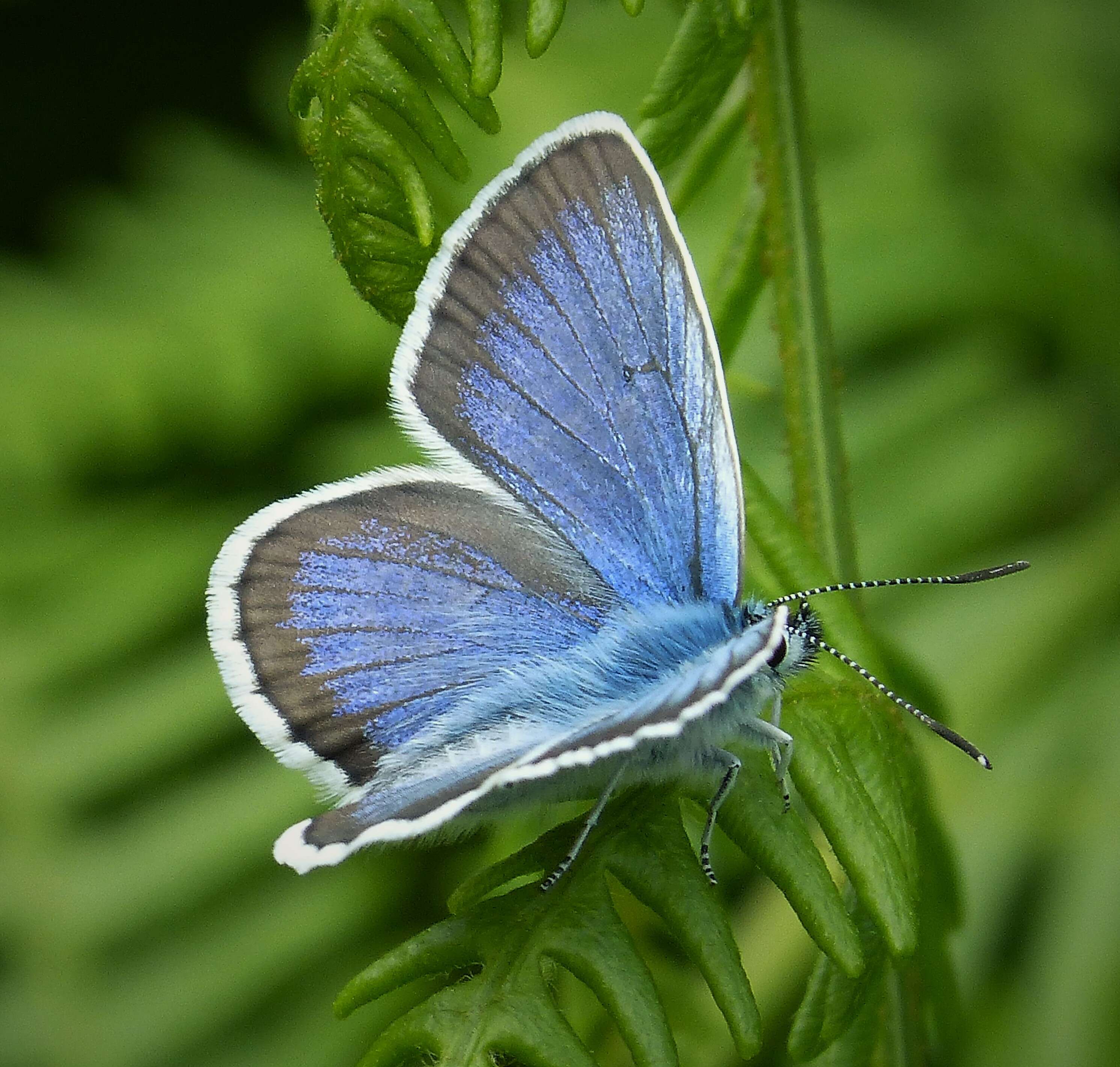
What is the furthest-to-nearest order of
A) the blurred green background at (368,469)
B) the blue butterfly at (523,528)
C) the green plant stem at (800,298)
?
1. the blurred green background at (368,469)
2. the green plant stem at (800,298)
3. the blue butterfly at (523,528)

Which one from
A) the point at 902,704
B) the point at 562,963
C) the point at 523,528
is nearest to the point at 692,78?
the point at 523,528

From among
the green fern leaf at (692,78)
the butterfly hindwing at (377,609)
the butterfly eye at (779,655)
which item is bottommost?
the butterfly eye at (779,655)

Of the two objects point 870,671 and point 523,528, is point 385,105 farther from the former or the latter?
point 870,671

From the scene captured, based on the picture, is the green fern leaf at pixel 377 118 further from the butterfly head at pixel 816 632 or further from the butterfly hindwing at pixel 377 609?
the butterfly head at pixel 816 632

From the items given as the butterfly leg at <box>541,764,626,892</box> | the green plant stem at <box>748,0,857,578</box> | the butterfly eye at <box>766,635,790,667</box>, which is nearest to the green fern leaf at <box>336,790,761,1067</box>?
the butterfly leg at <box>541,764,626,892</box>

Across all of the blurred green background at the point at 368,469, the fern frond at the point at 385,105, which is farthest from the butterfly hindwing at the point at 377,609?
the blurred green background at the point at 368,469

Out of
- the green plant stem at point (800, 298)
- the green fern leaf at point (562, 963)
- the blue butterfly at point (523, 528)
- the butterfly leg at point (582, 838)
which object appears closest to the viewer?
the green fern leaf at point (562, 963)

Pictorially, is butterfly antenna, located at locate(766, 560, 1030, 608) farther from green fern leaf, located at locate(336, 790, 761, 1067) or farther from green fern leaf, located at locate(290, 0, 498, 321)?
green fern leaf, located at locate(290, 0, 498, 321)
